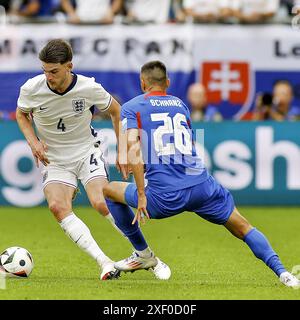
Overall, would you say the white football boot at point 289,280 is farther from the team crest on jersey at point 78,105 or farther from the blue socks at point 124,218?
the team crest on jersey at point 78,105

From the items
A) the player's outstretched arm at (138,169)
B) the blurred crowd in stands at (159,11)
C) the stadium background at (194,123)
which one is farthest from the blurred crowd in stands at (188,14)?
the player's outstretched arm at (138,169)

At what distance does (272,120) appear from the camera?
1691 cm

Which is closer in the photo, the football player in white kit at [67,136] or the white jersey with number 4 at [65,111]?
the football player in white kit at [67,136]

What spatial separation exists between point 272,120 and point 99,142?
7.14 metres

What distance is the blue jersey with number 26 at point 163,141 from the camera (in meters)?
8.84

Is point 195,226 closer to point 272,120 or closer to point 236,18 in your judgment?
point 272,120

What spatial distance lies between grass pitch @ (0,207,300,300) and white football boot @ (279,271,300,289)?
0.08m

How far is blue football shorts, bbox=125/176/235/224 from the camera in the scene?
884 centimetres

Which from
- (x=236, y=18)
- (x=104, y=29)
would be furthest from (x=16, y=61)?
(x=236, y=18)

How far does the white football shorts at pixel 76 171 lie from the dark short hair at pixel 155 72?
130cm

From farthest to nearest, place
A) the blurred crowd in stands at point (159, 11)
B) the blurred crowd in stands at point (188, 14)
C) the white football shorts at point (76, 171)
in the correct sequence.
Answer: the blurred crowd in stands at point (159, 11), the blurred crowd in stands at point (188, 14), the white football shorts at point (76, 171)

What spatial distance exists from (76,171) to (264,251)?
7.02 feet

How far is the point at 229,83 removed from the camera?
1820 centimetres
